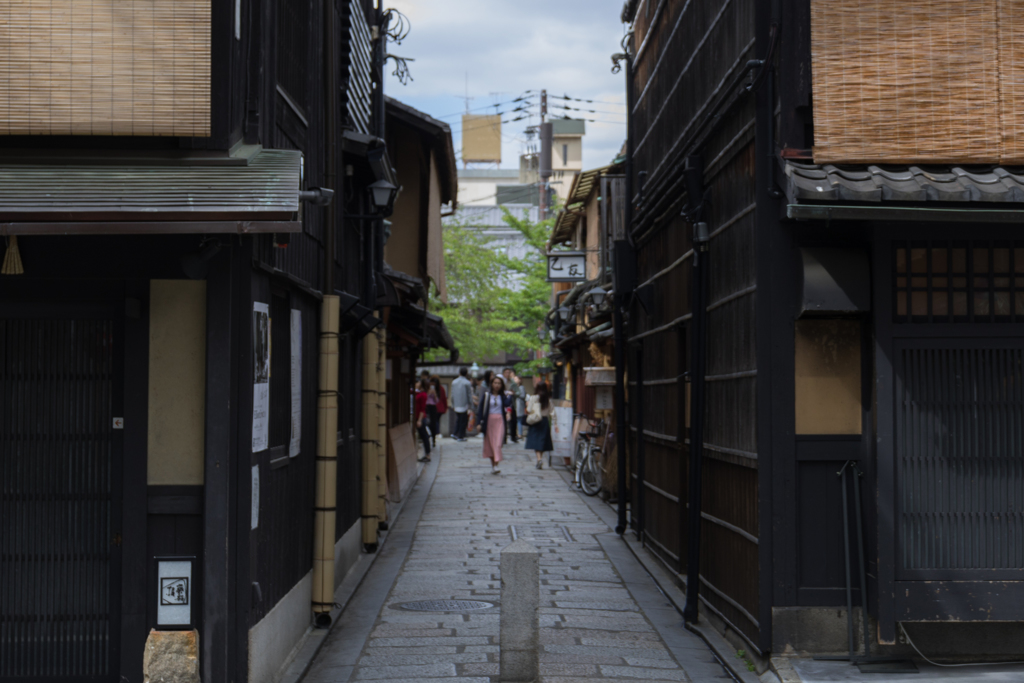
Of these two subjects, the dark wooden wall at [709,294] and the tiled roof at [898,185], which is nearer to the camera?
the tiled roof at [898,185]

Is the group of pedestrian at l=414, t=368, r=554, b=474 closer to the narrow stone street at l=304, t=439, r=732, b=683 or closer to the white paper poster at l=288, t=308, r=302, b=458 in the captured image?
the narrow stone street at l=304, t=439, r=732, b=683

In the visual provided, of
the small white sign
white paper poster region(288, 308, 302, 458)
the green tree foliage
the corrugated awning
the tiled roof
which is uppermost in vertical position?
the green tree foliage

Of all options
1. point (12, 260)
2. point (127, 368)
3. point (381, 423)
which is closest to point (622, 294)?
point (381, 423)

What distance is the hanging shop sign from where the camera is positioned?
957 inches

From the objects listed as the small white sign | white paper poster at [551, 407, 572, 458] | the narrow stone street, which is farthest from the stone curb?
white paper poster at [551, 407, 572, 458]

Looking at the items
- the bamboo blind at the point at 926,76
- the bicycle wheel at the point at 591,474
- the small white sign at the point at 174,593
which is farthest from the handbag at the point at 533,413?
the small white sign at the point at 174,593

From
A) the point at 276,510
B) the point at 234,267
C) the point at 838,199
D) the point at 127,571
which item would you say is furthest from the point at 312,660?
the point at 838,199

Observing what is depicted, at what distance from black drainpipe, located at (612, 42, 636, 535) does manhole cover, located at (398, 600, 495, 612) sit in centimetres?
532

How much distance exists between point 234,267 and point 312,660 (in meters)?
3.61

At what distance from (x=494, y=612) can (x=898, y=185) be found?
18.4 feet

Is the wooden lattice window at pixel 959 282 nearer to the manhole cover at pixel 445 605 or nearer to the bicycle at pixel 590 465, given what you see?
the manhole cover at pixel 445 605

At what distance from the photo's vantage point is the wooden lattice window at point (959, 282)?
313 inches

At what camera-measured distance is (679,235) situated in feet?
40.5

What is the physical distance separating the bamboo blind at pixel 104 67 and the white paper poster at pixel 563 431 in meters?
20.0
